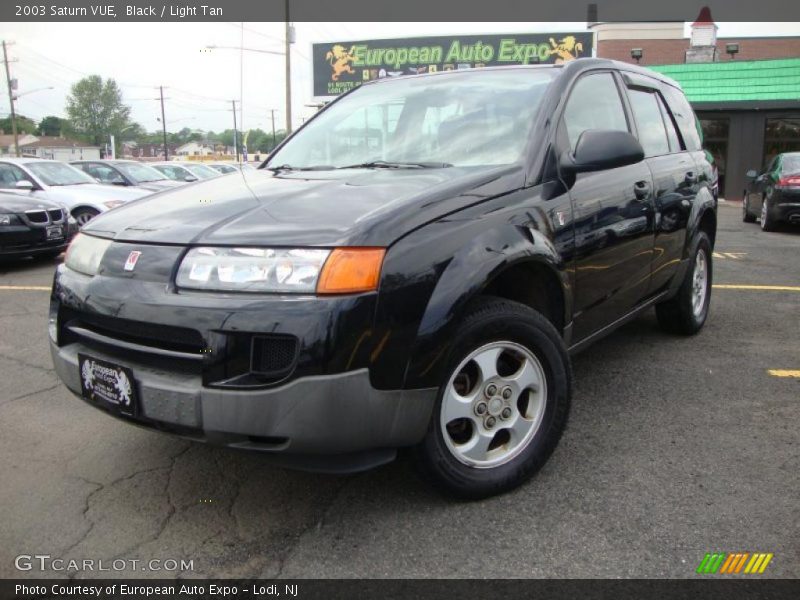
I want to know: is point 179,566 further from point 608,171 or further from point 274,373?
point 608,171

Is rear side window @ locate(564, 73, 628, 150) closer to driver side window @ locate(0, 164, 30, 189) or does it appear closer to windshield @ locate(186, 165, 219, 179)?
driver side window @ locate(0, 164, 30, 189)

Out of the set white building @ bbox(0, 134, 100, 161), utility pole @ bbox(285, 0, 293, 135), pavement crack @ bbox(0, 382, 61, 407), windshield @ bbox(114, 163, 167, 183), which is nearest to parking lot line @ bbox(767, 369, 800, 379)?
pavement crack @ bbox(0, 382, 61, 407)

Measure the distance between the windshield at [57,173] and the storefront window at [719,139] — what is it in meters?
19.2

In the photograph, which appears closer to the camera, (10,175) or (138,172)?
(10,175)

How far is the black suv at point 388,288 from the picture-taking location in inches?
85.8

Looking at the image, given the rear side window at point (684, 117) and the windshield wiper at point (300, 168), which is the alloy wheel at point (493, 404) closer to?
the windshield wiper at point (300, 168)

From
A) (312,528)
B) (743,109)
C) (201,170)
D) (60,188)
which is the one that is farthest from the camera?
(201,170)

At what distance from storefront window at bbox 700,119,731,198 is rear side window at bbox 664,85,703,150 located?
63.7 feet

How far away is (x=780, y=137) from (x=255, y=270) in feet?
79.0

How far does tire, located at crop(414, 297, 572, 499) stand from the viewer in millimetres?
2457

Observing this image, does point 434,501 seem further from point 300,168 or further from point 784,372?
point 784,372

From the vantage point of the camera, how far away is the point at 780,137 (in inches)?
863

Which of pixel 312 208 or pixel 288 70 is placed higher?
pixel 288 70

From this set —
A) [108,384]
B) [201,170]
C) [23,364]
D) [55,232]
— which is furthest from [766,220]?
[201,170]
